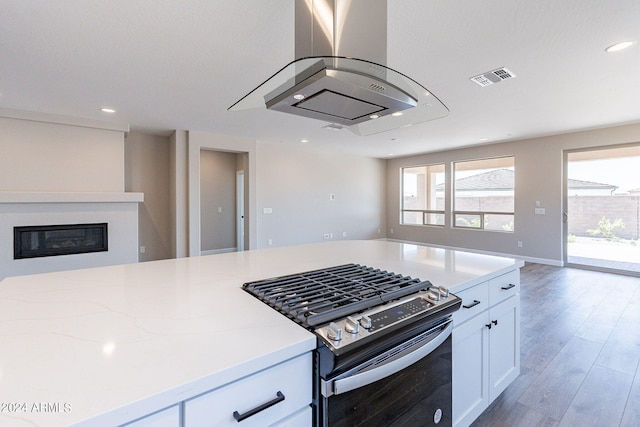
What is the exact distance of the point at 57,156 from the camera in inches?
166

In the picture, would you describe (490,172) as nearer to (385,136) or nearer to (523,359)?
(385,136)

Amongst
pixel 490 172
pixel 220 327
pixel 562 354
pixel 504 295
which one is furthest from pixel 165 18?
pixel 490 172

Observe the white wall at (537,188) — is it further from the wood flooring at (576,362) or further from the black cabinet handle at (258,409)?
the black cabinet handle at (258,409)

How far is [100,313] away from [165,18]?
1.96 m

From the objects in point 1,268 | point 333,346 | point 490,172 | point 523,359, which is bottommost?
point 523,359

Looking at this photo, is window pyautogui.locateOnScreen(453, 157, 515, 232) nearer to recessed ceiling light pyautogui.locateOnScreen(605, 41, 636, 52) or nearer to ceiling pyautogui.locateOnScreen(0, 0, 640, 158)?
ceiling pyautogui.locateOnScreen(0, 0, 640, 158)

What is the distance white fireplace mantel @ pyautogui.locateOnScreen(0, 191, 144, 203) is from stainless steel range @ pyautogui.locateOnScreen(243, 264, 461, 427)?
13.5ft

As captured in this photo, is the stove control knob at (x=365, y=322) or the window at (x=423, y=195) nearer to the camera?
the stove control knob at (x=365, y=322)

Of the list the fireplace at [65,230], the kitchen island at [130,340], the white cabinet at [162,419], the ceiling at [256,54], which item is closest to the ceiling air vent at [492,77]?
the ceiling at [256,54]

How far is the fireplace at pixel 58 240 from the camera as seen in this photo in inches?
152

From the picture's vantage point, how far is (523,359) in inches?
95.5

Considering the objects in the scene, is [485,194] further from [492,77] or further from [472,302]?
[472,302]

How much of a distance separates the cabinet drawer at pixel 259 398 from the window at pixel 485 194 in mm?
6790

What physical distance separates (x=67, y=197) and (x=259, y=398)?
4.65 metres
